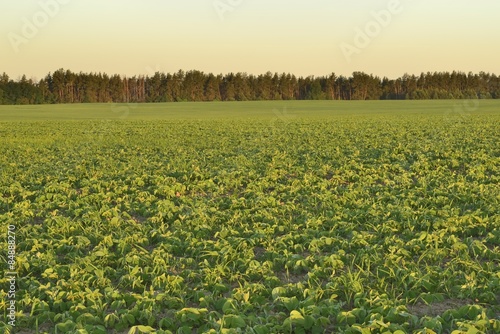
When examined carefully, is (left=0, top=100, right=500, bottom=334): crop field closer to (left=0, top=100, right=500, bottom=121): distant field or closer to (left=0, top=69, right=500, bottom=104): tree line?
(left=0, top=100, right=500, bottom=121): distant field

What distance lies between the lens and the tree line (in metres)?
131

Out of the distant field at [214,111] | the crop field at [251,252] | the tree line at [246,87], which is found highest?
the tree line at [246,87]

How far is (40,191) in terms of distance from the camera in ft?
45.1

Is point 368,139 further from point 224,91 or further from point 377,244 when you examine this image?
point 224,91

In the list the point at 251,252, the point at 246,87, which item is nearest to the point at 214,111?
the point at 246,87

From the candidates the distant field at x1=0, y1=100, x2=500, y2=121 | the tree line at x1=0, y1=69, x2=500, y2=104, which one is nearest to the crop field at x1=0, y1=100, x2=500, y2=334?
the distant field at x1=0, y1=100, x2=500, y2=121

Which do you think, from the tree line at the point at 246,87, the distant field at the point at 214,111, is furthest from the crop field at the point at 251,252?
the tree line at the point at 246,87

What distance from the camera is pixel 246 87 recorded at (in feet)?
448

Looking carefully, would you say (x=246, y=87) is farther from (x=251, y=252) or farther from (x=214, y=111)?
(x=251, y=252)

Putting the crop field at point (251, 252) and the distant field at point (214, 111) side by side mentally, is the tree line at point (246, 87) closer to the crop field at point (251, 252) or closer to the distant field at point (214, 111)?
the distant field at point (214, 111)

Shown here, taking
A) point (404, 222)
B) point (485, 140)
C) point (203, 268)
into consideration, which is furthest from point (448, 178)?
point (485, 140)

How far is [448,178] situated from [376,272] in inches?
343

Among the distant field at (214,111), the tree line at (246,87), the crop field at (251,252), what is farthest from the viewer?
the tree line at (246,87)

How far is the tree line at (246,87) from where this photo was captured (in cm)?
13100
